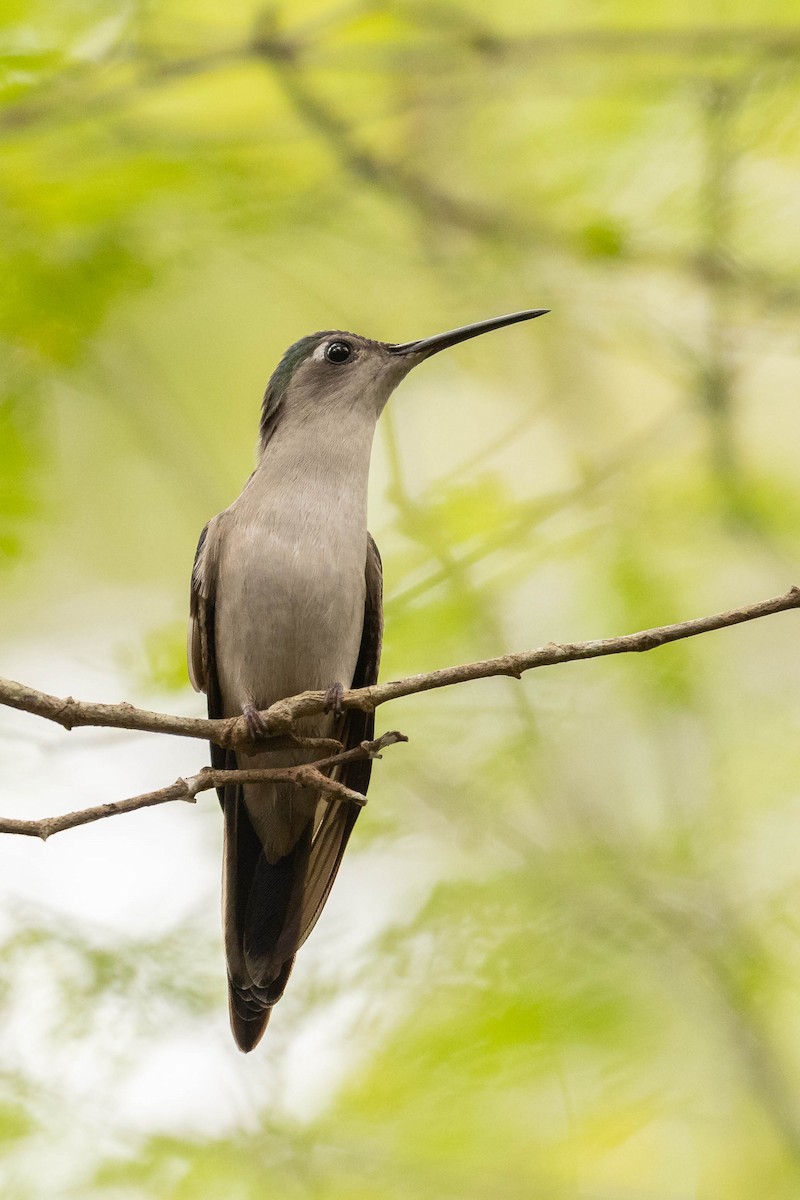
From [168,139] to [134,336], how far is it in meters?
1.29

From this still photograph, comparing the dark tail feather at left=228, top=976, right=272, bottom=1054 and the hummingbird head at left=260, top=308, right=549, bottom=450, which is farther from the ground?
the hummingbird head at left=260, top=308, right=549, bottom=450

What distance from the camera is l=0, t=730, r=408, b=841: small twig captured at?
3383 mm

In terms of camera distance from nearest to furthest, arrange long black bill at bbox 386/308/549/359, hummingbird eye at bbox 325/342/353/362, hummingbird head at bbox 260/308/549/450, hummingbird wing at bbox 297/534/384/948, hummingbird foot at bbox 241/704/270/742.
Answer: hummingbird foot at bbox 241/704/270/742
hummingbird wing at bbox 297/534/384/948
long black bill at bbox 386/308/549/359
hummingbird head at bbox 260/308/549/450
hummingbird eye at bbox 325/342/353/362

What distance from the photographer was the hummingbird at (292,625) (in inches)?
193

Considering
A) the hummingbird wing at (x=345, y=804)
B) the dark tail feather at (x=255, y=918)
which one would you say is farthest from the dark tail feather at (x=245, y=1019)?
the hummingbird wing at (x=345, y=804)

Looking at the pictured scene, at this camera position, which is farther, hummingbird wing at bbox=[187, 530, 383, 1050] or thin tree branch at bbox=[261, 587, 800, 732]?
hummingbird wing at bbox=[187, 530, 383, 1050]

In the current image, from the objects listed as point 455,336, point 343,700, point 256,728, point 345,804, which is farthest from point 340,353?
point 343,700

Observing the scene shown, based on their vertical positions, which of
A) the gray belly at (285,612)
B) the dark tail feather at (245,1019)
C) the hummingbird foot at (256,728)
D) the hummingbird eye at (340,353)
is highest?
the hummingbird eye at (340,353)

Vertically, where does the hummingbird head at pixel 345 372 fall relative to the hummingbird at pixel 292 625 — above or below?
above

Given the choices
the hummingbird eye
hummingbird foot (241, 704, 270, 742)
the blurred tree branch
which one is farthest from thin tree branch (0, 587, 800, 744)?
the hummingbird eye

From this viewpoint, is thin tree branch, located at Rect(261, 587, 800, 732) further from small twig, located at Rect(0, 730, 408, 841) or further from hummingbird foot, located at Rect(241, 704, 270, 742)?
hummingbird foot, located at Rect(241, 704, 270, 742)

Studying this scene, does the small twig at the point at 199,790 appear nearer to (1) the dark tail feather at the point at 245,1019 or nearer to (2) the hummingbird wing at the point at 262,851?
(2) the hummingbird wing at the point at 262,851

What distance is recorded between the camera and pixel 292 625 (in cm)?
490

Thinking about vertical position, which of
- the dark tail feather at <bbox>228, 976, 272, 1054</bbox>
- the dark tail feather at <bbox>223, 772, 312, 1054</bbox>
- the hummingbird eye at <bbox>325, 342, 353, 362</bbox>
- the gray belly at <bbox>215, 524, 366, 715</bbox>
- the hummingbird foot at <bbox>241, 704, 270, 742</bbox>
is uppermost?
the hummingbird eye at <bbox>325, 342, 353, 362</bbox>
